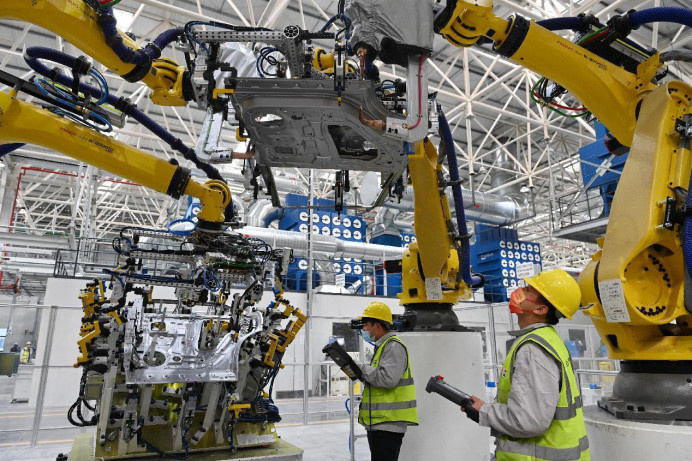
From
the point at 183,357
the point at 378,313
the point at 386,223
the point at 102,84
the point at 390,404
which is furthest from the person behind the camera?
the point at 386,223

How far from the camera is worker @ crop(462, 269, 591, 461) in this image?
2189 mm

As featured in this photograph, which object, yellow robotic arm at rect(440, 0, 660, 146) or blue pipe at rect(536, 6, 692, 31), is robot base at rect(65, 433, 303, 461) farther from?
blue pipe at rect(536, 6, 692, 31)

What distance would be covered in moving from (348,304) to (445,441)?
8035 mm

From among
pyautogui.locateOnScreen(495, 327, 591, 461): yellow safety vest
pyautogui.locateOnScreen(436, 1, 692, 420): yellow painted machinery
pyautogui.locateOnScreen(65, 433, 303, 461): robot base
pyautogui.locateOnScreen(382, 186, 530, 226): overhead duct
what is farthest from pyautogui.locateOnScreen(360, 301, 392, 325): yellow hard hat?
pyautogui.locateOnScreen(382, 186, 530, 226): overhead duct

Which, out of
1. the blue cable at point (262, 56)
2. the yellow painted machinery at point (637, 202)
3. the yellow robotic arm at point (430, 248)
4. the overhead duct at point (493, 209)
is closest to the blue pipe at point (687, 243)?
the yellow painted machinery at point (637, 202)

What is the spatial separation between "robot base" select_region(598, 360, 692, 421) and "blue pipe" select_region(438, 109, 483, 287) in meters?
2.41

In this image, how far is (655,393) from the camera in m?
2.70

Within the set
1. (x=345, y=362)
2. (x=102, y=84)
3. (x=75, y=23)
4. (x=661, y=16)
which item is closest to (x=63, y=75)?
(x=102, y=84)

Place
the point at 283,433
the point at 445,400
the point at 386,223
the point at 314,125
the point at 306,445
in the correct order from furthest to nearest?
the point at 386,223 < the point at 283,433 < the point at 306,445 < the point at 445,400 < the point at 314,125

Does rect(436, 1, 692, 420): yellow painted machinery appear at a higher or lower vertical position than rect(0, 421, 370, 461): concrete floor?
higher

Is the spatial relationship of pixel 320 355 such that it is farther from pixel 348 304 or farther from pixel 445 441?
pixel 445 441

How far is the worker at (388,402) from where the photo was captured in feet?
12.0

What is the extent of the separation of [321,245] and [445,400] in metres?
8.42

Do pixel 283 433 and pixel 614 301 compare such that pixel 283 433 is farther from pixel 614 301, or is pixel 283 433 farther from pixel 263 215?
pixel 263 215
